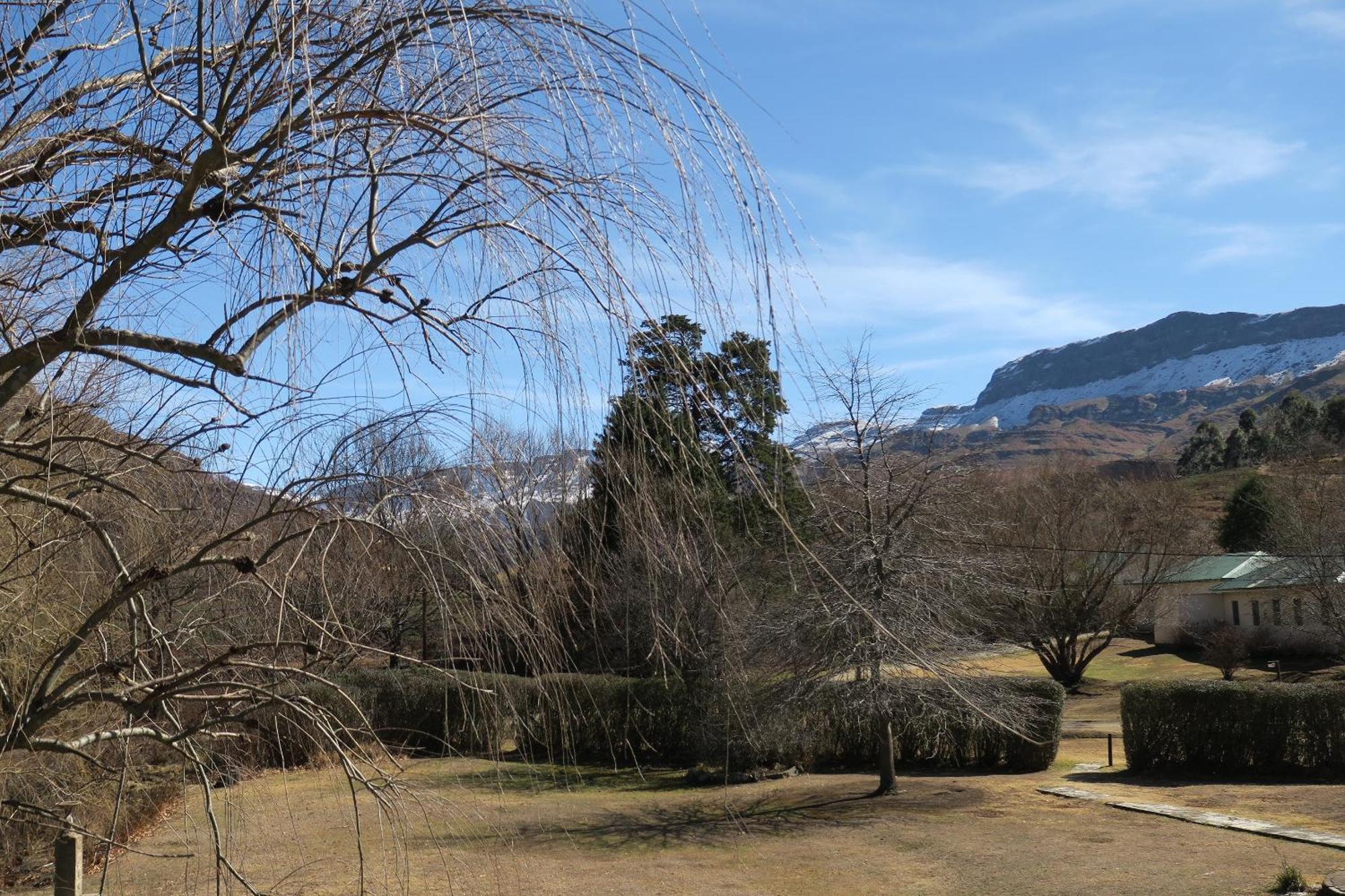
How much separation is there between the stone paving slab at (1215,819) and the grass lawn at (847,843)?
0.23m

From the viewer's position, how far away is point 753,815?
51.0 ft

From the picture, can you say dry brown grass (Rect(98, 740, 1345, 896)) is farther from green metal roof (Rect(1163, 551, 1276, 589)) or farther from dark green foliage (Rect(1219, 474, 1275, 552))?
dark green foliage (Rect(1219, 474, 1275, 552))

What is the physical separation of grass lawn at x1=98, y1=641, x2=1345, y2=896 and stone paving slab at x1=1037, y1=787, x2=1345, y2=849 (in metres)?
0.23

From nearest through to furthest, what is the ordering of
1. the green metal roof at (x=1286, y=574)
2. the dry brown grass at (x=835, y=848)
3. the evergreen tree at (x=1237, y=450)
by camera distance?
1. the dry brown grass at (x=835, y=848)
2. the green metal roof at (x=1286, y=574)
3. the evergreen tree at (x=1237, y=450)

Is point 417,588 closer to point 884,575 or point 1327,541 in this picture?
point 884,575

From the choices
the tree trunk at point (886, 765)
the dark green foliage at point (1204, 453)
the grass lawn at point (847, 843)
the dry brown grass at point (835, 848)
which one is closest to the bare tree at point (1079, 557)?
the tree trunk at point (886, 765)

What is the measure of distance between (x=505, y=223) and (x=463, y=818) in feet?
5.27

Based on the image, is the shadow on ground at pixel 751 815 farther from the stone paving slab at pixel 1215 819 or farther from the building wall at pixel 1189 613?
the building wall at pixel 1189 613

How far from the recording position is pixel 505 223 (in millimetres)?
1964

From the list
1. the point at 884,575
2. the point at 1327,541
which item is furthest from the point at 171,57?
the point at 1327,541

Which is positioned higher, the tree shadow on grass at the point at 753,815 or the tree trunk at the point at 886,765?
the tree trunk at the point at 886,765

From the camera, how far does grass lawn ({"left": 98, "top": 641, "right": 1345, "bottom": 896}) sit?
10367mm

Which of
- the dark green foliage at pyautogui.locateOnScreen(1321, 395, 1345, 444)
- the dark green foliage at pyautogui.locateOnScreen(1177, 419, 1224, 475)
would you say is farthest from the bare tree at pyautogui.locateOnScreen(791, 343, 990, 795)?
the dark green foliage at pyautogui.locateOnScreen(1177, 419, 1224, 475)

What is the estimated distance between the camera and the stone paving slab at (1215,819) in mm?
11883
